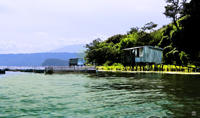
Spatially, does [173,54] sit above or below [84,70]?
above

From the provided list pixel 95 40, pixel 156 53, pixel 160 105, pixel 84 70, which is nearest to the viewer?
pixel 160 105

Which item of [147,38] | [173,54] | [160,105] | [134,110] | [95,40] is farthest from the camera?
[95,40]

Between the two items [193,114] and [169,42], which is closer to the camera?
[193,114]

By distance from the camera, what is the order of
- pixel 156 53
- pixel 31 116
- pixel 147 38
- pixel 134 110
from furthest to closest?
1. pixel 147 38
2. pixel 156 53
3. pixel 134 110
4. pixel 31 116

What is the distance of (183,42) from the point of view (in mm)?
73812

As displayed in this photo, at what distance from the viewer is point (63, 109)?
49.6 ft

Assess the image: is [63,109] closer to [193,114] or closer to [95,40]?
[193,114]

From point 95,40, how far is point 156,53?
5916 centimetres

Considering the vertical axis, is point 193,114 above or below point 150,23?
below

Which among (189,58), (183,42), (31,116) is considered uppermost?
(183,42)

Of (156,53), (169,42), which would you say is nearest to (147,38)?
(169,42)

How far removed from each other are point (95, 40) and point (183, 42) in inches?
2349

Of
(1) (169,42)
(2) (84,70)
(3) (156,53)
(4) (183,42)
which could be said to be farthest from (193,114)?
(1) (169,42)

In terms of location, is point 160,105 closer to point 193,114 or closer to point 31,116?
point 193,114
